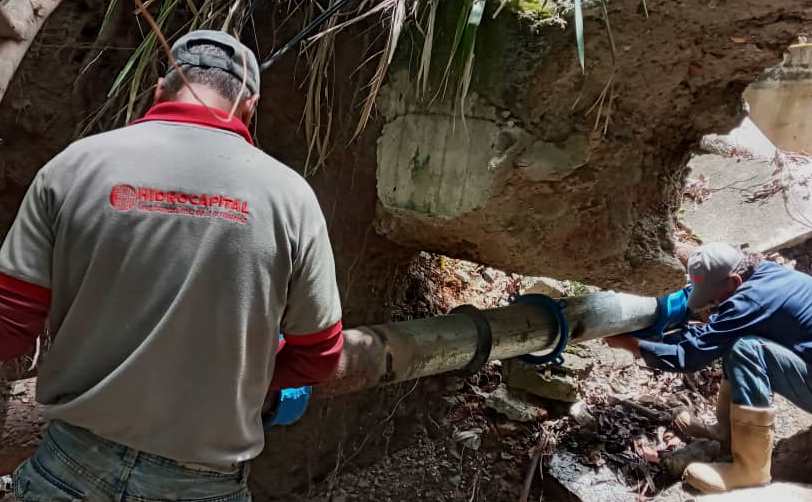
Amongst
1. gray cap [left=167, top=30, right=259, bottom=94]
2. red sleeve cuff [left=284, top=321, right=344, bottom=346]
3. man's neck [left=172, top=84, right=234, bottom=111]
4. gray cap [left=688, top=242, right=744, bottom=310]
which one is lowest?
gray cap [left=688, top=242, right=744, bottom=310]

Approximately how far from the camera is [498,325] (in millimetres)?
2785

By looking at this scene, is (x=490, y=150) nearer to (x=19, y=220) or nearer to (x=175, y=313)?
(x=175, y=313)

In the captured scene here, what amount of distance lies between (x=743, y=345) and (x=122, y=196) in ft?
10.6

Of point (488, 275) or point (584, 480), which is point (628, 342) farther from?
point (488, 275)

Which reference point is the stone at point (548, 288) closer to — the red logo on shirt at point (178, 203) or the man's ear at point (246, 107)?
the man's ear at point (246, 107)

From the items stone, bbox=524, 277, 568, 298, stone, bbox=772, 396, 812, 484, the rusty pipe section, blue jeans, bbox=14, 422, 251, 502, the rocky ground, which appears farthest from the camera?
stone, bbox=524, 277, 568, 298

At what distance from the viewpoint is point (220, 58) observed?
154cm

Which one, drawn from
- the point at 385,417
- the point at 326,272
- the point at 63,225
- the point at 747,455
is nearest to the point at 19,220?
the point at 63,225

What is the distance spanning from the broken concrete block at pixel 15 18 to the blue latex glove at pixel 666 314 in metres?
3.13

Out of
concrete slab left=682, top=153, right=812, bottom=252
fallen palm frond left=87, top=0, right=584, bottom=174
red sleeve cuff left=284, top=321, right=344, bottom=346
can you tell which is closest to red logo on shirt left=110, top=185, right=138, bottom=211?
red sleeve cuff left=284, top=321, right=344, bottom=346

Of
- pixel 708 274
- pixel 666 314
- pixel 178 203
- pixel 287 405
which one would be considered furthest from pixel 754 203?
pixel 178 203

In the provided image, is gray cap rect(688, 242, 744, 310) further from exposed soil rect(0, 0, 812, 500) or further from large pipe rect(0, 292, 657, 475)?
exposed soil rect(0, 0, 812, 500)

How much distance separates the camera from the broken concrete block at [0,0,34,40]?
4.02ft

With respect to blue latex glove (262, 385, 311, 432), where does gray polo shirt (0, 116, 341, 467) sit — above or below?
above
